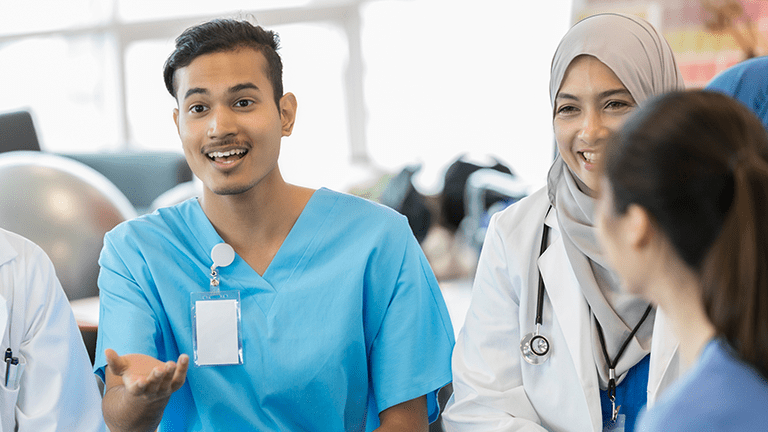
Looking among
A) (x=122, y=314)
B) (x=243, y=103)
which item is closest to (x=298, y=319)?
(x=122, y=314)

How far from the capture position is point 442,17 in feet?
19.1

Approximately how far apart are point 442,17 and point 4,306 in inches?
198

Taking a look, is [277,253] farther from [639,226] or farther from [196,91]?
[639,226]

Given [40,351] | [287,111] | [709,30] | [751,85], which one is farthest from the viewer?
[709,30]

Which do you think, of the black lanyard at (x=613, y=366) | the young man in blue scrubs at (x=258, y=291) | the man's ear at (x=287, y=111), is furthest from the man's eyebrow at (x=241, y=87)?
the black lanyard at (x=613, y=366)

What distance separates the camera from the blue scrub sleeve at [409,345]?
139 centimetres

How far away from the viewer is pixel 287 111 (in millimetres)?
1508

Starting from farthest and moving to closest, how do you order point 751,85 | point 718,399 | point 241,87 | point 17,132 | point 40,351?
point 17,132 < point 751,85 < point 241,87 < point 40,351 < point 718,399

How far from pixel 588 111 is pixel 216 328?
780 millimetres

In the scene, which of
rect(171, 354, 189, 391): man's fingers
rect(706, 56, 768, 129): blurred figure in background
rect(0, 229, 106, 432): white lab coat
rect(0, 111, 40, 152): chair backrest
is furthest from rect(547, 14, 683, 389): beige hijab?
rect(0, 111, 40, 152): chair backrest

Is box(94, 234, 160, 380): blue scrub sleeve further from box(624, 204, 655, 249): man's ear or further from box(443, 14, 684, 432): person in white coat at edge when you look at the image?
box(624, 204, 655, 249): man's ear

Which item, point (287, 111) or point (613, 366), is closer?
point (613, 366)

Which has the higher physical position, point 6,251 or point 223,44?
point 223,44

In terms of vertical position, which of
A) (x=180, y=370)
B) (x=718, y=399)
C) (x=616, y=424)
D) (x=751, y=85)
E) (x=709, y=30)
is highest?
(x=709, y=30)
